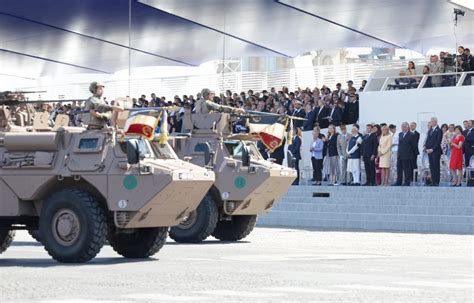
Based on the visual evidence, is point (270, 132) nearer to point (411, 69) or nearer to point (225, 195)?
point (225, 195)

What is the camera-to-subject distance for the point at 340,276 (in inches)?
714

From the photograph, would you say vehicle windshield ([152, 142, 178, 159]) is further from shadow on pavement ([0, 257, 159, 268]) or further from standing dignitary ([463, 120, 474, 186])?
standing dignitary ([463, 120, 474, 186])

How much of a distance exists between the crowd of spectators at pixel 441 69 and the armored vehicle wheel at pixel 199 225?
1481 centimetres

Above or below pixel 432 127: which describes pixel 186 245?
below

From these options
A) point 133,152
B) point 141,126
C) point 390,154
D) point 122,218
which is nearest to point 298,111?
point 390,154

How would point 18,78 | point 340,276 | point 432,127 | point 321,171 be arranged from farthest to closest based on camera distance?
point 18,78
point 321,171
point 432,127
point 340,276

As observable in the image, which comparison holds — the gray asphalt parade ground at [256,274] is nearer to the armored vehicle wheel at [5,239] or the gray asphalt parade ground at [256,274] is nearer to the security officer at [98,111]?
the armored vehicle wheel at [5,239]

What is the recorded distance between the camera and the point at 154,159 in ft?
71.8

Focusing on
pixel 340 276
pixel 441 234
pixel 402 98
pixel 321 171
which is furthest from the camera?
pixel 402 98

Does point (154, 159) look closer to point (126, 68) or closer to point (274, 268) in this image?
point (274, 268)

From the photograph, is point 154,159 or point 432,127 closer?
point 154,159

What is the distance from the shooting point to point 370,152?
121ft

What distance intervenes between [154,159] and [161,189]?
3.01 ft

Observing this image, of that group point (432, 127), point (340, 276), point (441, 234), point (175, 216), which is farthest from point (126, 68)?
point (340, 276)
